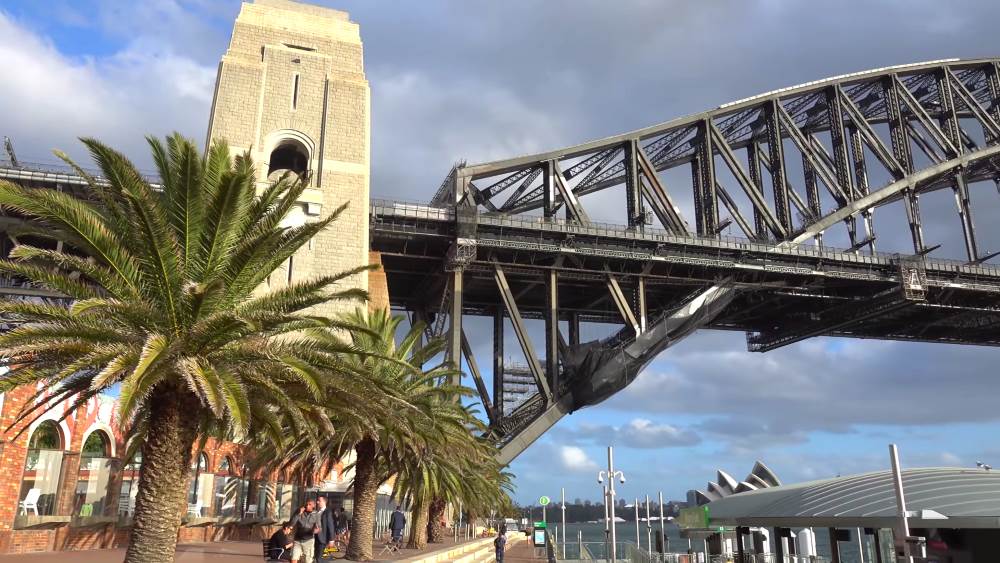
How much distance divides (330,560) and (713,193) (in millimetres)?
47288

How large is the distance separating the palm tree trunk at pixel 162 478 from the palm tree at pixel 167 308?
18 millimetres

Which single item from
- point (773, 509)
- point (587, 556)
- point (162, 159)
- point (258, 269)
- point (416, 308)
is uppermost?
point (416, 308)

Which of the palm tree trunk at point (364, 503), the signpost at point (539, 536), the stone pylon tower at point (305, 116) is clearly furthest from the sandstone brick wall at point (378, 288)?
the palm tree trunk at point (364, 503)

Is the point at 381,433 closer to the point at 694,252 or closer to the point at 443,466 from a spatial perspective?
the point at 443,466

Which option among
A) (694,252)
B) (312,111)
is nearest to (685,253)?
(694,252)

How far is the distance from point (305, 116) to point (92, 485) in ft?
92.4

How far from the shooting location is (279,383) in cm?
1450

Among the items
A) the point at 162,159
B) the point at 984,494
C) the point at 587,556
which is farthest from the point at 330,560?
the point at 587,556

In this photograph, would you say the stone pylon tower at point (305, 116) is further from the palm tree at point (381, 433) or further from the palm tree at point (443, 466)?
the palm tree at point (381, 433)

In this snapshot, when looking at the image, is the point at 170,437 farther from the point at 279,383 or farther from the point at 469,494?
the point at 469,494

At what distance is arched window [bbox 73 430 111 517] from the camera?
72.2ft

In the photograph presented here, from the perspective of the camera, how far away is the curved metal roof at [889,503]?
760 inches

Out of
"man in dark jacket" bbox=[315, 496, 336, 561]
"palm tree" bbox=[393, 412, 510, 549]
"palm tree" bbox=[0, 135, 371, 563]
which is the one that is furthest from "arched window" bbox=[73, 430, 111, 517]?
"palm tree" bbox=[0, 135, 371, 563]

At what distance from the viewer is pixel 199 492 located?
2841cm
